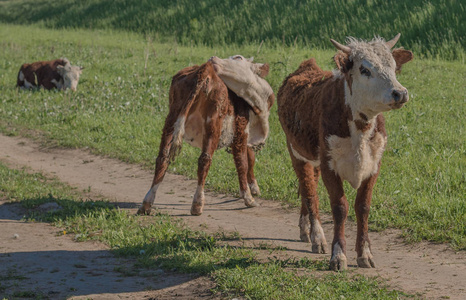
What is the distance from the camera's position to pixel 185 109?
7836 mm

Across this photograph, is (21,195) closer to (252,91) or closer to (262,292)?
(252,91)

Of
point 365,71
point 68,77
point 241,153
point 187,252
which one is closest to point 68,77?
point 68,77

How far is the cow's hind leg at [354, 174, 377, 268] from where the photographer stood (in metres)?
6.03

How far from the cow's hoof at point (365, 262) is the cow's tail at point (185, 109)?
258 centimetres

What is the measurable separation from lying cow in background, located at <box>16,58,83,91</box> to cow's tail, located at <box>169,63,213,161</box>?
9.40 m

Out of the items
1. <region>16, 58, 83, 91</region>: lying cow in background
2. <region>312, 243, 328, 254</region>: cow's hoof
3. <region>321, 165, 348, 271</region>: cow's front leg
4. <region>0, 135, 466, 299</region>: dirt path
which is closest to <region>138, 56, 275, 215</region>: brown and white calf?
<region>0, 135, 466, 299</region>: dirt path

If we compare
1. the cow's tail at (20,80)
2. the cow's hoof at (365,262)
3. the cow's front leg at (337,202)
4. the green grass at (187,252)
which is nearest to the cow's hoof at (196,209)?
the green grass at (187,252)

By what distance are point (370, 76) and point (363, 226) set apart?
138 centimetres

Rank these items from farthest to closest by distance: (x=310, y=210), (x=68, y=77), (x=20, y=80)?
(x=20, y=80) < (x=68, y=77) < (x=310, y=210)

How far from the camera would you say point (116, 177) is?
10.4 m

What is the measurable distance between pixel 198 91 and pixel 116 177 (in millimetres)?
3010

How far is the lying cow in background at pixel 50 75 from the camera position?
16828 mm

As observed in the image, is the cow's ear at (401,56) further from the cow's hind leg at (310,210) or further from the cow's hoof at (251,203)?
the cow's hoof at (251,203)

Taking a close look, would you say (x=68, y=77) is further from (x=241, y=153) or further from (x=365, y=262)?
(x=365, y=262)
